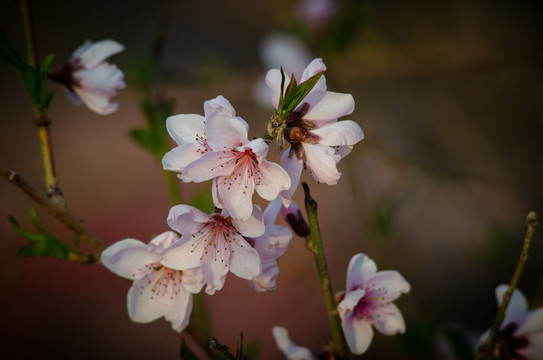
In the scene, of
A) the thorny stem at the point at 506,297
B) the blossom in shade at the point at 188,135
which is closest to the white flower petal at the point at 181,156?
the blossom in shade at the point at 188,135

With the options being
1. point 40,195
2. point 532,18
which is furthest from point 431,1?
point 40,195

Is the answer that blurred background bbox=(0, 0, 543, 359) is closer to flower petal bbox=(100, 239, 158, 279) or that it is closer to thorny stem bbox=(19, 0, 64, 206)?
thorny stem bbox=(19, 0, 64, 206)

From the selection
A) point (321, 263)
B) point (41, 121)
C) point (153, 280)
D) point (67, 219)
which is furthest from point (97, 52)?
point (321, 263)

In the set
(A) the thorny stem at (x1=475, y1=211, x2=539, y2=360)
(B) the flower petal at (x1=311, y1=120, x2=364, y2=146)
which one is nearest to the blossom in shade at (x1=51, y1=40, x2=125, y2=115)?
(B) the flower petal at (x1=311, y1=120, x2=364, y2=146)

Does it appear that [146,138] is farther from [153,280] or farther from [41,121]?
Result: [153,280]

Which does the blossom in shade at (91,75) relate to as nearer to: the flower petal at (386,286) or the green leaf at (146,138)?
the green leaf at (146,138)
